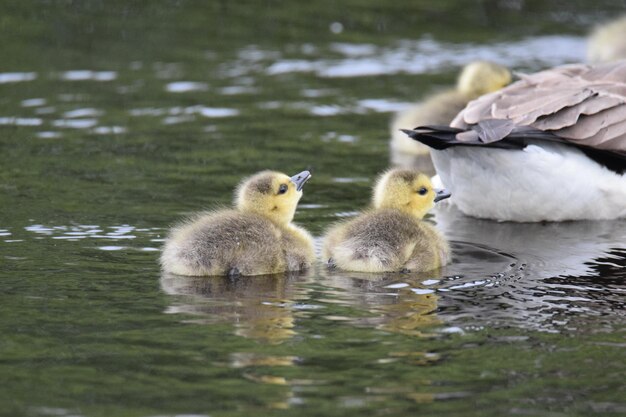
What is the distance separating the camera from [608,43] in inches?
504

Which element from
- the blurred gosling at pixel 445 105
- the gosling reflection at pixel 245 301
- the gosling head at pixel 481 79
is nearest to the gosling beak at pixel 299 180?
the gosling reflection at pixel 245 301

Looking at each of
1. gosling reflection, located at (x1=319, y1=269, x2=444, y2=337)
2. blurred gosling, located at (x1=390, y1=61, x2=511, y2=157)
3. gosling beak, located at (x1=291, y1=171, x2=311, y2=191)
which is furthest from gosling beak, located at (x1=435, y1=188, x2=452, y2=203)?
blurred gosling, located at (x1=390, y1=61, x2=511, y2=157)

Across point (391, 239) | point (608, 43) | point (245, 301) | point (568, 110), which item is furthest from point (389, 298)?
point (608, 43)

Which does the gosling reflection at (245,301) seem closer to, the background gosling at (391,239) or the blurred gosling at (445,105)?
the background gosling at (391,239)

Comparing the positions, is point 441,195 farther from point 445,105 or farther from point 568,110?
point 445,105

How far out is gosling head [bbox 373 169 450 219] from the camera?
6.79 meters

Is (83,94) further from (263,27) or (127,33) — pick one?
(263,27)

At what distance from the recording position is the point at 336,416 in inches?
177

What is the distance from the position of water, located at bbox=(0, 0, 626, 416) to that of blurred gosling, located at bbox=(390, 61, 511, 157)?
0.31 meters

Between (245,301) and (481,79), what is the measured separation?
5.13m

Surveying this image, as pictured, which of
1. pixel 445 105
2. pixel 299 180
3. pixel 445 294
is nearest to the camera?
pixel 445 294

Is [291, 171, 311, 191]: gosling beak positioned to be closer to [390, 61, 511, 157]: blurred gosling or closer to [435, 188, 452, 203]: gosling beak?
[435, 188, 452, 203]: gosling beak

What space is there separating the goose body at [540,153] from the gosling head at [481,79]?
2402mm

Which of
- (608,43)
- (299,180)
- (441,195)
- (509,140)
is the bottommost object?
(441,195)
